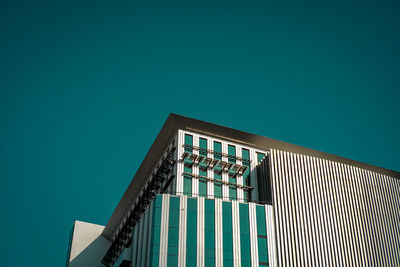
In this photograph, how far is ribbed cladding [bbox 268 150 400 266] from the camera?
6212cm

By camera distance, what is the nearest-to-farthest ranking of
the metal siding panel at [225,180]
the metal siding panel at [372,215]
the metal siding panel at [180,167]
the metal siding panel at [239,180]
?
the metal siding panel at [180,167]
the metal siding panel at [372,215]
the metal siding panel at [225,180]
the metal siding panel at [239,180]

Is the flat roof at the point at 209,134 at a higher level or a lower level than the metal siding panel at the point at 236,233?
higher

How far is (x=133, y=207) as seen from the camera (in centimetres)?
8581

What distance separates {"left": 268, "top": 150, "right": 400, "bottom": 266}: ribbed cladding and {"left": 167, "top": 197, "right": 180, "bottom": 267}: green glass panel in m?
13.3

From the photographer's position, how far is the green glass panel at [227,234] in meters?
56.4

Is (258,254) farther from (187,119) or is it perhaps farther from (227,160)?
(187,119)

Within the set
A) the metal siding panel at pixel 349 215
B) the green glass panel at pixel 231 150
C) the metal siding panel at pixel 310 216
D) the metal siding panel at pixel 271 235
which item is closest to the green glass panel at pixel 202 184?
the green glass panel at pixel 231 150

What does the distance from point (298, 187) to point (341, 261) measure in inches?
445

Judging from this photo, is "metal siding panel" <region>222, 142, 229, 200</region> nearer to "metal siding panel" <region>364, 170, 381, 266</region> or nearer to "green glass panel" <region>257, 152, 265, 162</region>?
"green glass panel" <region>257, 152, 265, 162</region>

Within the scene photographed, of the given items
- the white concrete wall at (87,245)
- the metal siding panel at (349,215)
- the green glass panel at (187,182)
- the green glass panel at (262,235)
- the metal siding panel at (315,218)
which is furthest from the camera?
the white concrete wall at (87,245)

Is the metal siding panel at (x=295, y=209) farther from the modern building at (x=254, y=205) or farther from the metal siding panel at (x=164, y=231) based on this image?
the metal siding panel at (x=164, y=231)

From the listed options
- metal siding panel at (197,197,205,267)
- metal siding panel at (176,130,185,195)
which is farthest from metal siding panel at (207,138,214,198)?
metal siding panel at (197,197,205,267)

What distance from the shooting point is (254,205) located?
202ft

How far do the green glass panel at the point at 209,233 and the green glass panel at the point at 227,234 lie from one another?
1.38 metres
